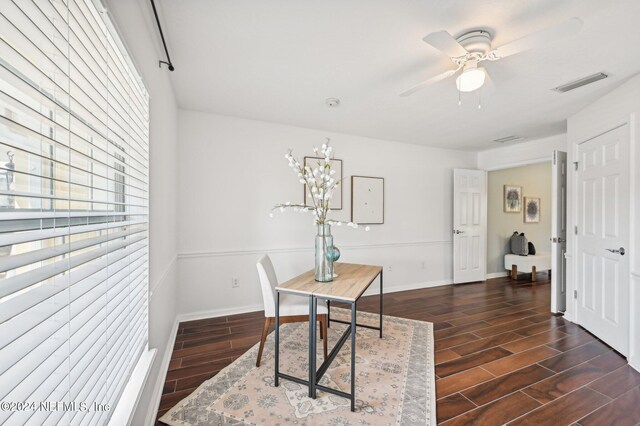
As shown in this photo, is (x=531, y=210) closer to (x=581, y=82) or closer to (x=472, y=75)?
(x=581, y=82)

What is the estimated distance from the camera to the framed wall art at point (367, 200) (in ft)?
13.9

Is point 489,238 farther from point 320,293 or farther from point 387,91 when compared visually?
point 320,293

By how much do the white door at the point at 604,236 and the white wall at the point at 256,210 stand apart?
207cm

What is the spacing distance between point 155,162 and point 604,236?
408cm

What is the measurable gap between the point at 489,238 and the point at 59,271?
6273mm

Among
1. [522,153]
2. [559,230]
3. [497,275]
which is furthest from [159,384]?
[497,275]

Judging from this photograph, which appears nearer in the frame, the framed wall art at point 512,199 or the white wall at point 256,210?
the white wall at point 256,210

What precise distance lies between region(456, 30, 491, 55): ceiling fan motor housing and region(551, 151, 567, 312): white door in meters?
2.66

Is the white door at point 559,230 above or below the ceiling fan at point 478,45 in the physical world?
below

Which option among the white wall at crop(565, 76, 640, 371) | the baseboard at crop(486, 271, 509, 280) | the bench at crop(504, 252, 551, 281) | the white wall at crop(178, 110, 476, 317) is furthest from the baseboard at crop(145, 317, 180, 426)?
A: the bench at crop(504, 252, 551, 281)

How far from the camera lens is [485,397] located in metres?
1.96

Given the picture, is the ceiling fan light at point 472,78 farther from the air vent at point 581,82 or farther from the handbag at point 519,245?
the handbag at point 519,245

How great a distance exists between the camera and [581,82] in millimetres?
2500

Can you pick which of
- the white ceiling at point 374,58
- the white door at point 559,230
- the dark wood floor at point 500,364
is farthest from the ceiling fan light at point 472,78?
the white door at point 559,230
